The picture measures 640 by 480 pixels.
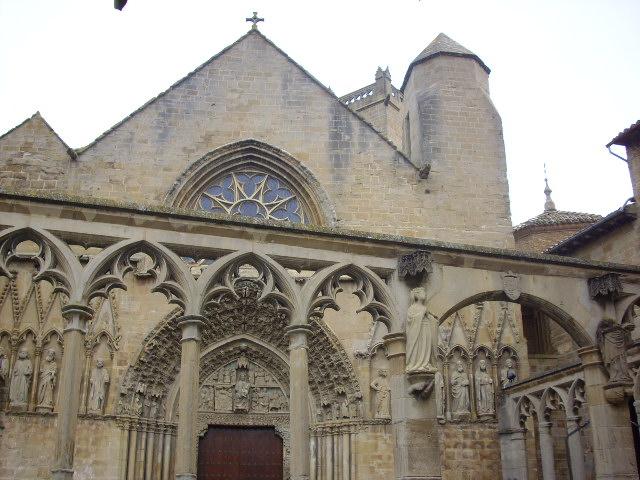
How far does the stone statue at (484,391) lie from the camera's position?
13688 mm

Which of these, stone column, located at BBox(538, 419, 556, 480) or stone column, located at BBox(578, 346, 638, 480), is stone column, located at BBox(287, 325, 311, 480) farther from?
stone column, located at BBox(538, 419, 556, 480)

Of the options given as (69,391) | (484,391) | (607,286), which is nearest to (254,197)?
(484,391)

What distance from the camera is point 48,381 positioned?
12.5m

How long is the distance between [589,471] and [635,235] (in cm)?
458

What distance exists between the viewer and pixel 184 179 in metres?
14.9

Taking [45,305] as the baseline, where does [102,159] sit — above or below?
above

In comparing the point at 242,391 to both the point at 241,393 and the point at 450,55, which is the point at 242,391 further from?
the point at 450,55

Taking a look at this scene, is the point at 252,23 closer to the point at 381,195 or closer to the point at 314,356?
the point at 381,195

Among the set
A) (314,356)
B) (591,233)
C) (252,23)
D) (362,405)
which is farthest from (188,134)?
(591,233)

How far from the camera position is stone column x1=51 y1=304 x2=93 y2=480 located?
7609 mm

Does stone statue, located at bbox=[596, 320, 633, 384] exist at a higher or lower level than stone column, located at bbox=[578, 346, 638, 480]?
higher

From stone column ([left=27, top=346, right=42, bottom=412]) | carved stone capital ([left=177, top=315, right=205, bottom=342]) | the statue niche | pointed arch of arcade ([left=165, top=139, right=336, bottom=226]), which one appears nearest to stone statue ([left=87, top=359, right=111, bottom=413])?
stone column ([left=27, top=346, right=42, bottom=412])

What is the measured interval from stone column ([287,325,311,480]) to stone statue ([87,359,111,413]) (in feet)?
17.1

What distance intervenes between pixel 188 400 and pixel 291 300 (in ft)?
5.19
